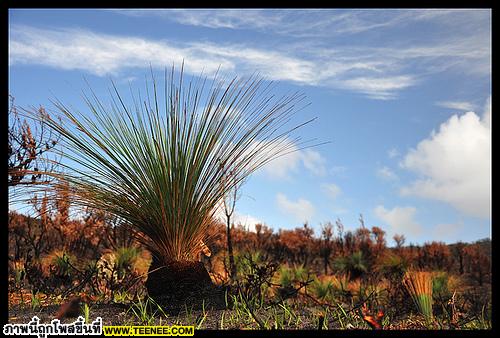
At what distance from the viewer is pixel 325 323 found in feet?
12.1

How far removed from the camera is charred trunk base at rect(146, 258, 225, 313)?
12.8ft

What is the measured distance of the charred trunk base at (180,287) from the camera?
154 inches

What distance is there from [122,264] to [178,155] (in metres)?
4.99

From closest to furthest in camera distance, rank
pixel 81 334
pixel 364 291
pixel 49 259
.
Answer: pixel 81 334 < pixel 364 291 < pixel 49 259

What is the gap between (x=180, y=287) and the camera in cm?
394

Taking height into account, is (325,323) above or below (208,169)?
below

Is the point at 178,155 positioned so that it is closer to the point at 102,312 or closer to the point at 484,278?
the point at 102,312

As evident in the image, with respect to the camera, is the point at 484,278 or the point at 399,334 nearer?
the point at 399,334

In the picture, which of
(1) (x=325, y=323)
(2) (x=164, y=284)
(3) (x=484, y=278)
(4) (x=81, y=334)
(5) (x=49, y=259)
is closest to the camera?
(4) (x=81, y=334)

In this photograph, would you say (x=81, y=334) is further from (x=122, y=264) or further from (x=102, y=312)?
(x=122, y=264)
